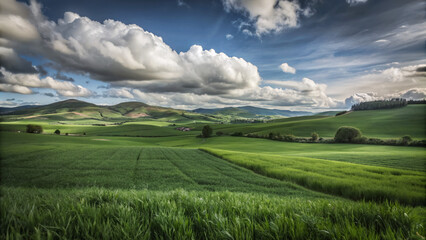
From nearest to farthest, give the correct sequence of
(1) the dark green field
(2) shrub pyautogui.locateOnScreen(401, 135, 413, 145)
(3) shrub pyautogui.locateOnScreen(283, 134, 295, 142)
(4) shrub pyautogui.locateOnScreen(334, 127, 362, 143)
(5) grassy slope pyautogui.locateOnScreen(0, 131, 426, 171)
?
(1) the dark green field → (5) grassy slope pyautogui.locateOnScreen(0, 131, 426, 171) → (2) shrub pyautogui.locateOnScreen(401, 135, 413, 145) → (4) shrub pyautogui.locateOnScreen(334, 127, 362, 143) → (3) shrub pyautogui.locateOnScreen(283, 134, 295, 142)

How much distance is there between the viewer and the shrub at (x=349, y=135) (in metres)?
63.3

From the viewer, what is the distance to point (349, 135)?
6419 centimetres

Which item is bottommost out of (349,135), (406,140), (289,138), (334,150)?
(334,150)

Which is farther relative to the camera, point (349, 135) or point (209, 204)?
point (349, 135)

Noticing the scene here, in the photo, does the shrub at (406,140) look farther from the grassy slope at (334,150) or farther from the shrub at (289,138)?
the shrub at (289,138)

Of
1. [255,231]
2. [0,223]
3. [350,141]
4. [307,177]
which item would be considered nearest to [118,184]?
[0,223]

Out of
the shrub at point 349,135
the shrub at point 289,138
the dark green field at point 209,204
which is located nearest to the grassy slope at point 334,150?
the dark green field at point 209,204

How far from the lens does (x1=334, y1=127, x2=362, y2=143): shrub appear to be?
63.3m

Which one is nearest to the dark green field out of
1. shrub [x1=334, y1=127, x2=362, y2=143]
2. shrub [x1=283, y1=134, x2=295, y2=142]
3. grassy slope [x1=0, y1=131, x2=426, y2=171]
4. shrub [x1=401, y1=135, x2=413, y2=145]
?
grassy slope [x1=0, y1=131, x2=426, y2=171]

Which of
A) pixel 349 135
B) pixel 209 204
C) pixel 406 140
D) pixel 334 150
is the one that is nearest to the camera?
pixel 209 204

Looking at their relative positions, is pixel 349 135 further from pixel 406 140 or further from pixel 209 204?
pixel 209 204

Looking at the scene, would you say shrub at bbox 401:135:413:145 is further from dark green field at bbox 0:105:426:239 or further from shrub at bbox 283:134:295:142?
dark green field at bbox 0:105:426:239

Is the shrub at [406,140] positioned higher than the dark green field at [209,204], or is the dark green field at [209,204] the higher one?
the dark green field at [209,204]

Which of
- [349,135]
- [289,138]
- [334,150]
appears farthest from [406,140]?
[289,138]
